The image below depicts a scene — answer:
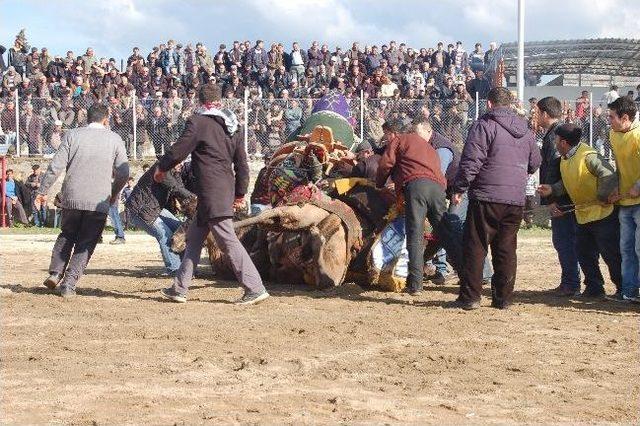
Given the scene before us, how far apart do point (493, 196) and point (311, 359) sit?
3230mm

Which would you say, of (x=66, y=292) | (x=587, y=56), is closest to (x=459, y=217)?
(x=66, y=292)

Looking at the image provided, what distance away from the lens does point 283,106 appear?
26.0 meters

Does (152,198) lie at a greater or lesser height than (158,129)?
lesser

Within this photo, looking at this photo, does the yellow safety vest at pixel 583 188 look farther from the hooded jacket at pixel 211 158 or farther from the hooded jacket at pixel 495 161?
the hooded jacket at pixel 211 158

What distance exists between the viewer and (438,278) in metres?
12.4

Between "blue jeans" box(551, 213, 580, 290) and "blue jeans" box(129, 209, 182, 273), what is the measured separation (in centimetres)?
456

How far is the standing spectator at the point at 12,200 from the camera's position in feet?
84.9

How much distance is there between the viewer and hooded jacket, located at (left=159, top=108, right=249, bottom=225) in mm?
10086

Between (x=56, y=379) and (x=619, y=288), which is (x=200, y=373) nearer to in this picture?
(x=56, y=379)

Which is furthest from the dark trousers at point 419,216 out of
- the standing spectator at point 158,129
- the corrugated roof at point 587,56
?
the corrugated roof at point 587,56

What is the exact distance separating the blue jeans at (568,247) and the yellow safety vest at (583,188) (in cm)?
33

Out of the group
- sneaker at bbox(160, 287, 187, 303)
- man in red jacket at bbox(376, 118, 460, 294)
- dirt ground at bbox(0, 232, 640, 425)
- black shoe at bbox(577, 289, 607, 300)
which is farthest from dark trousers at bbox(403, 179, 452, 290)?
sneaker at bbox(160, 287, 187, 303)

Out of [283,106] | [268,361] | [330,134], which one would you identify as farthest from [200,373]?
[283,106]

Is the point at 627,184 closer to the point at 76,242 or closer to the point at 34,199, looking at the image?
the point at 76,242
